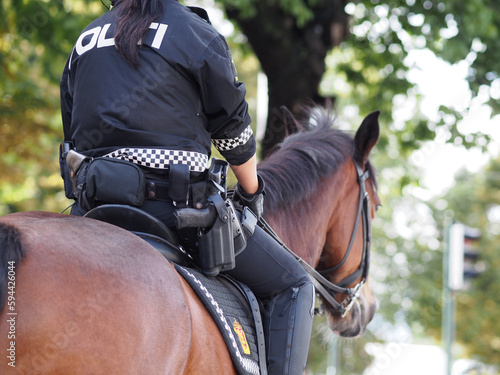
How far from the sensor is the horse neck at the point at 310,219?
3.45 m

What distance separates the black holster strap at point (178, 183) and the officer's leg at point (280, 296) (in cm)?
45

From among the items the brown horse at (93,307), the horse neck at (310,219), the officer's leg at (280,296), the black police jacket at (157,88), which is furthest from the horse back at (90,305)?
the horse neck at (310,219)

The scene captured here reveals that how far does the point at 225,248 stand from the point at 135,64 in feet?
2.67

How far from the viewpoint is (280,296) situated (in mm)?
2852

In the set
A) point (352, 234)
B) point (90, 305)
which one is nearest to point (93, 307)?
point (90, 305)

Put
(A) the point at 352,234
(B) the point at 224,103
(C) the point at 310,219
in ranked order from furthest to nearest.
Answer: (A) the point at 352,234 → (C) the point at 310,219 → (B) the point at 224,103

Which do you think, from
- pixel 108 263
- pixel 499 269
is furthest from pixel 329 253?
pixel 499 269

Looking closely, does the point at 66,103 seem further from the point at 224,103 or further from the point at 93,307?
the point at 93,307

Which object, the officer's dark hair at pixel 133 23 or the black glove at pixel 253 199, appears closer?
the officer's dark hair at pixel 133 23

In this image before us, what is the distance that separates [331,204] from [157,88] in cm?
164

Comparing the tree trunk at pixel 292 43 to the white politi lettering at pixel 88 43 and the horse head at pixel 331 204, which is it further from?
the white politi lettering at pixel 88 43

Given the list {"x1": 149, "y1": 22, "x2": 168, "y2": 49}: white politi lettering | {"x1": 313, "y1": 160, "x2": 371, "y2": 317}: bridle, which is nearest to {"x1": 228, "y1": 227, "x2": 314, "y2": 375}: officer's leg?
{"x1": 149, "y1": 22, "x2": 168, "y2": 49}: white politi lettering

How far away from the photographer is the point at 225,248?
2539mm

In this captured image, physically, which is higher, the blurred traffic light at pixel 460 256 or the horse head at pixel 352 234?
the horse head at pixel 352 234
